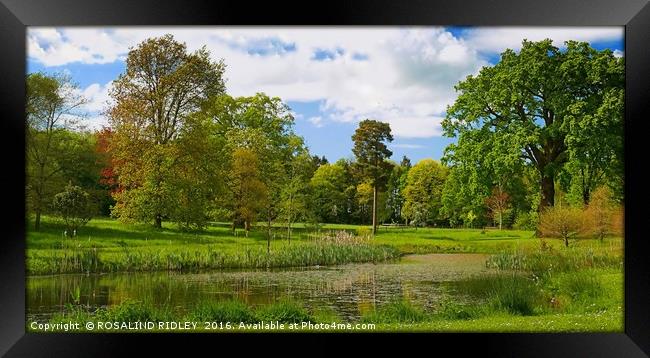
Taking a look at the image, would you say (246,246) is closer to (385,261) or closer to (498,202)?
→ (385,261)

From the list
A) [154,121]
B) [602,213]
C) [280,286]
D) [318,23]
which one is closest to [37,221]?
[154,121]

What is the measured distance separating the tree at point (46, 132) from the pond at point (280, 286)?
948mm

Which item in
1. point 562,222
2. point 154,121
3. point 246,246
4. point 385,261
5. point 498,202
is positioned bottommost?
point 385,261

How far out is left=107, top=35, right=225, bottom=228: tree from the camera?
789cm

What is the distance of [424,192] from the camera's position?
827cm

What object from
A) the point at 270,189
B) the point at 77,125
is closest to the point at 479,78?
the point at 270,189

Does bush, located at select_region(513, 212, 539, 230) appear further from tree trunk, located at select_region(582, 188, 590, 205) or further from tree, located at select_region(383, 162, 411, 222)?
tree, located at select_region(383, 162, 411, 222)

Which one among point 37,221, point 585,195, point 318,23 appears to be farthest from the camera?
point 585,195

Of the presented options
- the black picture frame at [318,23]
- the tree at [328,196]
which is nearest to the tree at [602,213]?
the black picture frame at [318,23]

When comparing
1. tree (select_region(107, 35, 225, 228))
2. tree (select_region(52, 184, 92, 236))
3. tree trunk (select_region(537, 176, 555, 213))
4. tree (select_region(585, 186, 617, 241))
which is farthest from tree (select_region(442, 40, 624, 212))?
tree (select_region(52, 184, 92, 236))

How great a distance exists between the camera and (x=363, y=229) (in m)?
8.30

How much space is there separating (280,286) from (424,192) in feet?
7.37
